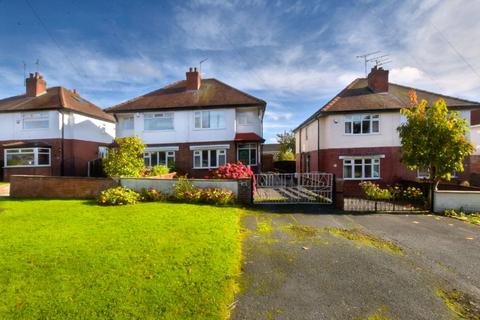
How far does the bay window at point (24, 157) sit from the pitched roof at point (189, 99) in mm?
6966

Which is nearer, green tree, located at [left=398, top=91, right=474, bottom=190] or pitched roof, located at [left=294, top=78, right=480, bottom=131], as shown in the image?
green tree, located at [left=398, top=91, right=474, bottom=190]

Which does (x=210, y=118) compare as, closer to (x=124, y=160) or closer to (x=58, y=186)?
(x=124, y=160)

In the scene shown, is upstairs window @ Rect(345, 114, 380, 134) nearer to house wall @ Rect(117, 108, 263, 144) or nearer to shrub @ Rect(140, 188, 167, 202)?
house wall @ Rect(117, 108, 263, 144)

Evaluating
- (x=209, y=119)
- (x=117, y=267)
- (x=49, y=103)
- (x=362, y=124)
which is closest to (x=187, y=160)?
(x=209, y=119)

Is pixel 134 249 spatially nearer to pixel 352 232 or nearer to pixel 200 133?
pixel 352 232

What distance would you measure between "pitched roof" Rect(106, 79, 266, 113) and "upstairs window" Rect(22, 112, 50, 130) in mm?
6131

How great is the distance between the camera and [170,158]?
774 inches

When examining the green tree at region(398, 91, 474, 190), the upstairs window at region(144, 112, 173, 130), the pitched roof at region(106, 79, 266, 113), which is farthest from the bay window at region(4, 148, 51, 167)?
the green tree at region(398, 91, 474, 190)

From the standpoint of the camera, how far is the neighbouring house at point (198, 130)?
1902cm

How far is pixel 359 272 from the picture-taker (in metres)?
4.84

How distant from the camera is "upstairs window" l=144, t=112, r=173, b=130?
19.6 meters

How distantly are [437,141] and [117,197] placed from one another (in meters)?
13.7

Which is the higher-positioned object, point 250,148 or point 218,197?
point 250,148

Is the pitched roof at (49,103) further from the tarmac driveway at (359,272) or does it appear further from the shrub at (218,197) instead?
the tarmac driveway at (359,272)
